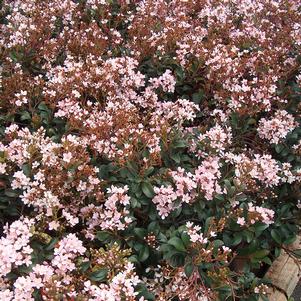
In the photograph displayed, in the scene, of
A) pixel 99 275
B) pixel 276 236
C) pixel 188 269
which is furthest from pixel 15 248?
pixel 276 236

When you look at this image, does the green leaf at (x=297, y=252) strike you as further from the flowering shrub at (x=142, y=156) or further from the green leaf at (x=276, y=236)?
the green leaf at (x=276, y=236)

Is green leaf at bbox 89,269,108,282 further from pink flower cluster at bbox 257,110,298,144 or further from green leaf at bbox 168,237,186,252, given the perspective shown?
pink flower cluster at bbox 257,110,298,144

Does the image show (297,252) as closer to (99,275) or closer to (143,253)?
(143,253)

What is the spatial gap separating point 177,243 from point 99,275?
39cm

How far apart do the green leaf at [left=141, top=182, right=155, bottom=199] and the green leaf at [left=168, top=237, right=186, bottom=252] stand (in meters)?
0.24

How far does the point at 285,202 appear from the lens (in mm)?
2791

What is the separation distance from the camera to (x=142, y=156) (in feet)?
7.89

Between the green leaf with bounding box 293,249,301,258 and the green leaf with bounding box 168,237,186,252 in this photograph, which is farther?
the green leaf with bounding box 293,249,301,258

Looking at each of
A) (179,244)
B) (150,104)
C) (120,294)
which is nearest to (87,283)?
(120,294)

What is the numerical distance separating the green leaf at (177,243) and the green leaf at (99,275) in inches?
13.5

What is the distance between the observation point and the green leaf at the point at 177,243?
2135mm

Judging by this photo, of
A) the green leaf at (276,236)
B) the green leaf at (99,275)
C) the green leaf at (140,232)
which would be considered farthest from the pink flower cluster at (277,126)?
the green leaf at (99,275)

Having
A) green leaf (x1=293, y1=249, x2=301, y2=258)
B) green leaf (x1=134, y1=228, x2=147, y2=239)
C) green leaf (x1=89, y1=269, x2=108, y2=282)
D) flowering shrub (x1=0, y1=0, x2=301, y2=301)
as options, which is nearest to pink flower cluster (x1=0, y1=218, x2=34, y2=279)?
flowering shrub (x1=0, y1=0, x2=301, y2=301)

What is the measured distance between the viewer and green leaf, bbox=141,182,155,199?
228 cm
